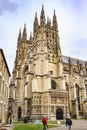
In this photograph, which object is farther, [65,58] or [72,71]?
[65,58]

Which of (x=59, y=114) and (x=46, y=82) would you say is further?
(x=46, y=82)

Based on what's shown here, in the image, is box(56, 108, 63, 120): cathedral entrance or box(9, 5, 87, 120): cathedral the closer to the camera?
box(56, 108, 63, 120): cathedral entrance

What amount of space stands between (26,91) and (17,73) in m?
12.1

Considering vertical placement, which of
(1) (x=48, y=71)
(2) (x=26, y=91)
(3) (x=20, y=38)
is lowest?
(2) (x=26, y=91)

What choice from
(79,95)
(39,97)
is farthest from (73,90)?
(39,97)

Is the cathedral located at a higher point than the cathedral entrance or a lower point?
higher

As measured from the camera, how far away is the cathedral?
167 feet

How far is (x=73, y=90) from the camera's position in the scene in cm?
5972

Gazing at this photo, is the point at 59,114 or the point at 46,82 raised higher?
the point at 46,82

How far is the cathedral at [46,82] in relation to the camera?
50906mm

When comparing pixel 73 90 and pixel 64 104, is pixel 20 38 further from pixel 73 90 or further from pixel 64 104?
pixel 64 104

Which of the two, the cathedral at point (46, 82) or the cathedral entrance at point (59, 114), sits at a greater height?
the cathedral at point (46, 82)

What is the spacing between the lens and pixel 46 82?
5275 cm

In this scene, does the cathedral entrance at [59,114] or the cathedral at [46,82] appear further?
the cathedral at [46,82]
